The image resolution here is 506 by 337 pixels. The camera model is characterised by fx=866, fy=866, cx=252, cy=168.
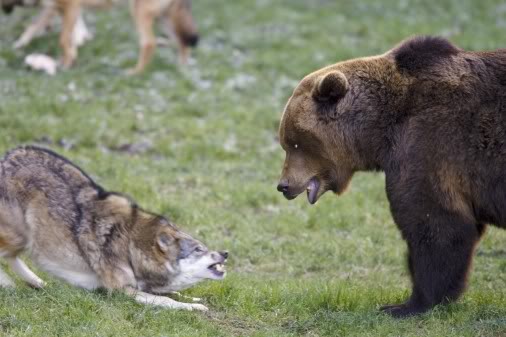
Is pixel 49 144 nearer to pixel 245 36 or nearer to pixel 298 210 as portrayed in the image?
pixel 298 210

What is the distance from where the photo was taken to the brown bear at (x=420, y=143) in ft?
22.0

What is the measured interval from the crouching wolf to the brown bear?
43.4 inches

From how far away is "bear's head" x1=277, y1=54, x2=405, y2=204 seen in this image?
710 cm

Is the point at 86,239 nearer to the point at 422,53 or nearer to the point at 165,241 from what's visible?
the point at 165,241

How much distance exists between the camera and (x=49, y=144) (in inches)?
476

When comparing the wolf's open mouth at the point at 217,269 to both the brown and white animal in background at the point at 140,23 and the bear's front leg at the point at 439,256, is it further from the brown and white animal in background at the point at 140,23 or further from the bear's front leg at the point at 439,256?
the brown and white animal in background at the point at 140,23

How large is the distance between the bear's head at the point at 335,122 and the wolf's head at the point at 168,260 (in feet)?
2.97

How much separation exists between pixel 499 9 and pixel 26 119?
11167 mm

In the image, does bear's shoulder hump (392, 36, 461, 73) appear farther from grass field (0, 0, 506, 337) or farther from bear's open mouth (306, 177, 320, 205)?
grass field (0, 0, 506, 337)

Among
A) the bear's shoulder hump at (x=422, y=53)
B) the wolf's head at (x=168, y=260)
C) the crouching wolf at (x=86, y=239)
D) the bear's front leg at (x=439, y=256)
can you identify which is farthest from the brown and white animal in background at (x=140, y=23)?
the bear's front leg at (x=439, y=256)

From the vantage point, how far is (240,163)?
12.3 meters

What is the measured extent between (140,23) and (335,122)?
8.70 metres

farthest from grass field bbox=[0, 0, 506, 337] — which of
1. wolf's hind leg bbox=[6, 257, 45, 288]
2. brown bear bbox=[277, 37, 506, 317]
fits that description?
brown bear bbox=[277, 37, 506, 317]

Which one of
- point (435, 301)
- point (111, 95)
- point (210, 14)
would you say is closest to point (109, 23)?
point (210, 14)
